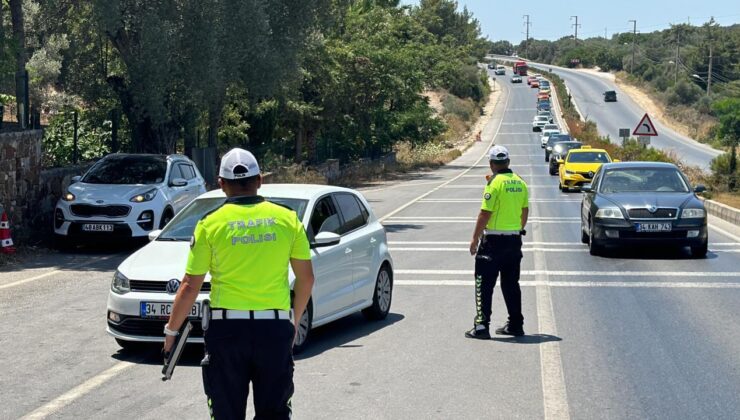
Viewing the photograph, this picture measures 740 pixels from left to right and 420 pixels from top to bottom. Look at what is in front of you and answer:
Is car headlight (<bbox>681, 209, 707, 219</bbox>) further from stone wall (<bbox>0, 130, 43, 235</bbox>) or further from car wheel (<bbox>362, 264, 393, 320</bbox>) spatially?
stone wall (<bbox>0, 130, 43, 235</bbox>)

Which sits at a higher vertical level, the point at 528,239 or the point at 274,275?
the point at 274,275

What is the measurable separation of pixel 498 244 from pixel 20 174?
10.8 meters

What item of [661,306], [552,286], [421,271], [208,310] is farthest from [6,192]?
[208,310]

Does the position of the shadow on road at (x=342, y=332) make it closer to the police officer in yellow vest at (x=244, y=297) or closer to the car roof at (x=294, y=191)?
the car roof at (x=294, y=191)

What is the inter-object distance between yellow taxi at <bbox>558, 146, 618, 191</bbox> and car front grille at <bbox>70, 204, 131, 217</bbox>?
2171cm

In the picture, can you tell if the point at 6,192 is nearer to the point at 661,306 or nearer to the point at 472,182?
the point at 661,306

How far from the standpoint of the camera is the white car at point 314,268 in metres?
8.79

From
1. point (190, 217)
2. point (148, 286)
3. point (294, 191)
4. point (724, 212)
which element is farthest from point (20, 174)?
point (724, 212)

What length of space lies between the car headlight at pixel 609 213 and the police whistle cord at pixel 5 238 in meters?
9.34

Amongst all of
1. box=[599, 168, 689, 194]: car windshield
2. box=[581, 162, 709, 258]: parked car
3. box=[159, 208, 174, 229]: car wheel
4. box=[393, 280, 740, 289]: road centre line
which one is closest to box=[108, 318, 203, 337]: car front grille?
Answer: box=[393, 280, 740, 289]: road centre line

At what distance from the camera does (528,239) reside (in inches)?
802

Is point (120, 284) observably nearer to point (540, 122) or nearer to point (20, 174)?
point (20, 174)

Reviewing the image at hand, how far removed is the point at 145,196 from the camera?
18.0m

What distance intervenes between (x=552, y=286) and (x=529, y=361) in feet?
16.0
